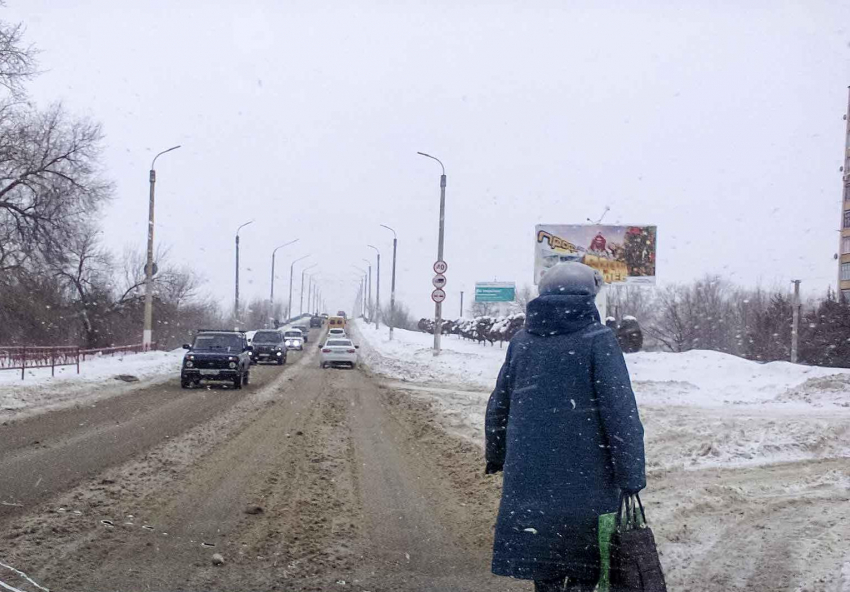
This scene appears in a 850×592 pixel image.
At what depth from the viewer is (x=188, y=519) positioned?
24.7 feet

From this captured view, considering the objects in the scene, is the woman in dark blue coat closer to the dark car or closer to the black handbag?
the black handbag

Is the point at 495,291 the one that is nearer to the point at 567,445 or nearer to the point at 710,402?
the point at 710,402

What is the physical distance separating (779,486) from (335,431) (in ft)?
25.8

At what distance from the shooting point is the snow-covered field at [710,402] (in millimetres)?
11016

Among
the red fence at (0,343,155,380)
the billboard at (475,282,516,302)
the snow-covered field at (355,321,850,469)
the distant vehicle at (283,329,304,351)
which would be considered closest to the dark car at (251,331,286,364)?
the snow-covered field at (355,321,850,469)

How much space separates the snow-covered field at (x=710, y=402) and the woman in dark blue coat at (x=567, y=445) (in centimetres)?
665

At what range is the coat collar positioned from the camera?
3.78 meters

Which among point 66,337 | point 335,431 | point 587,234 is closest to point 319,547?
point 335,431

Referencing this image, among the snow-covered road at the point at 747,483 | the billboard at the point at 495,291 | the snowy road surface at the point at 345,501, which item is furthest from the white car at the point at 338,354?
the billboard at the point at 495,291

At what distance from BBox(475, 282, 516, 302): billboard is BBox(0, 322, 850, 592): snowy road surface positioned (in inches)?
2461

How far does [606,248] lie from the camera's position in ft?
123

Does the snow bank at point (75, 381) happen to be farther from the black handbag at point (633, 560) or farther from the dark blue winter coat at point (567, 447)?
the black handbag at point (633, 560)

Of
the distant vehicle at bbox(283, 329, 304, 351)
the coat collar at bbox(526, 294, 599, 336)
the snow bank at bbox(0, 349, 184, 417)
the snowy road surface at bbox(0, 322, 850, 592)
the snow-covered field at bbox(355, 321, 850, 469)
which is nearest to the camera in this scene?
the coat collar at bbox(526, 294, 599, 336)

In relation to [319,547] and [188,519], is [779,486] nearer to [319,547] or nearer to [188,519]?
[319,547]
